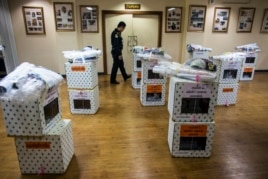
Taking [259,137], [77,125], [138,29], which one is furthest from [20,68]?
[138,29]

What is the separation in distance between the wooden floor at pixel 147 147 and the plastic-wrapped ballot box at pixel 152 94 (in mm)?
143

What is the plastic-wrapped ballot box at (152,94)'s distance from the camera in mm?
3590

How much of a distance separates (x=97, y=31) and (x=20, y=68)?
13.2 ft

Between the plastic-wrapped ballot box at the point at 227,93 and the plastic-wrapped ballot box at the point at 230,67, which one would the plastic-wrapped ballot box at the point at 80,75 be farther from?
the plastic-wrapped ballot box at the point at 227,93

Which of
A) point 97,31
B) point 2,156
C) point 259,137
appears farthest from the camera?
point 97,31

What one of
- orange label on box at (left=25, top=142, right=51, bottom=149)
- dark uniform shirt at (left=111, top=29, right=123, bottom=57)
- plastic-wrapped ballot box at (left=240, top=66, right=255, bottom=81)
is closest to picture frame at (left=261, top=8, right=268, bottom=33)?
plastic-wrapped ballot box at (left=240, top=66, right=255, bottom=81)

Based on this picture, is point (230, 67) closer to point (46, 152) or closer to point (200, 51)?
point (200, 51)

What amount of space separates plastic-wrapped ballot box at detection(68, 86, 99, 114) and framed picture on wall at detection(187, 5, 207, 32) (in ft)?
12.5

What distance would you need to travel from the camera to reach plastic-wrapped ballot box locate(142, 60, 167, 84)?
11.4 ft

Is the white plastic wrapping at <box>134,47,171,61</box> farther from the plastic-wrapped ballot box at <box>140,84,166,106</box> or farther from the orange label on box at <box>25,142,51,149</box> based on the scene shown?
the orange label on box at <box>25,142,51,149</box>

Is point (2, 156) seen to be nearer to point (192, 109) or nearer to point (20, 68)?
point (20, 68)

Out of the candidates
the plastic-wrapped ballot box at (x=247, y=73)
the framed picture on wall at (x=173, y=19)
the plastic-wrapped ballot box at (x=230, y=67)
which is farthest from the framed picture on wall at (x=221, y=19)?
the plastic-wrapped ballot box at (x=230, y=67)

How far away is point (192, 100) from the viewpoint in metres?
2.03

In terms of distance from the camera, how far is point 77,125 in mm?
2973
